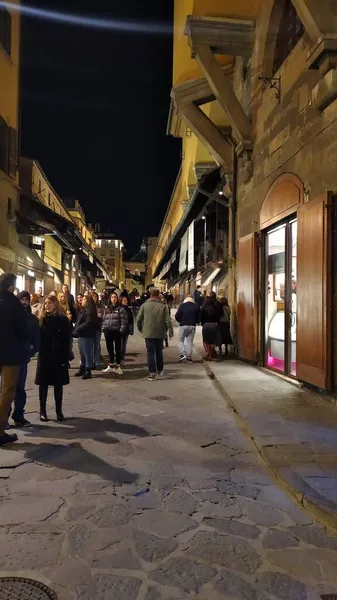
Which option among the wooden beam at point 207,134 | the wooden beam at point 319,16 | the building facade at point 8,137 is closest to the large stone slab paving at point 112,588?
the wooden beam at point 319,16

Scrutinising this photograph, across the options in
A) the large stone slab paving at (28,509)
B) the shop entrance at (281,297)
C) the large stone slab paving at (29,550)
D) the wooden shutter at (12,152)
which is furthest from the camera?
the wooden shutter at (12,152)

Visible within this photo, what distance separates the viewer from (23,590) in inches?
98.7

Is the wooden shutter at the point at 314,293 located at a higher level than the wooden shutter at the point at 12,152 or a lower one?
lower

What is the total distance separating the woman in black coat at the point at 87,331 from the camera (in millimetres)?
9078

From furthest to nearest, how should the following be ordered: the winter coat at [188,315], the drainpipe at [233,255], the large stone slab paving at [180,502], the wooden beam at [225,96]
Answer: the drainpipe at [233,255]
the winter coat at [188,315]
the wooden beam at [225,96]
the large stone slab paving at [180,502]

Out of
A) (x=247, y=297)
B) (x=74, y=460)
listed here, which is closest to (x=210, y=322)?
(x=247, y=297)

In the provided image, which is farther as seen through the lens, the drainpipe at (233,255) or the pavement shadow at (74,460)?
the drainpipe at (233,255)

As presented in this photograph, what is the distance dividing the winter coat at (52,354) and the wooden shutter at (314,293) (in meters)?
3.67

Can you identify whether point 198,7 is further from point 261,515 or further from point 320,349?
point 261,515

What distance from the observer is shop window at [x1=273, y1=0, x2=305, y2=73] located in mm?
8562

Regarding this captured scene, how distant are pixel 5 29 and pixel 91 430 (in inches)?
641

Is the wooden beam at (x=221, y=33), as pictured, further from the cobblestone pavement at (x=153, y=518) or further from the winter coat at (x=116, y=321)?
the cobblestone pavement at (x=153, y=518)

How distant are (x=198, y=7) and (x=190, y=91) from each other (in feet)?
7.29

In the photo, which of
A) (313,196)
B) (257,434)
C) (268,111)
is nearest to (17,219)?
(268,111)
